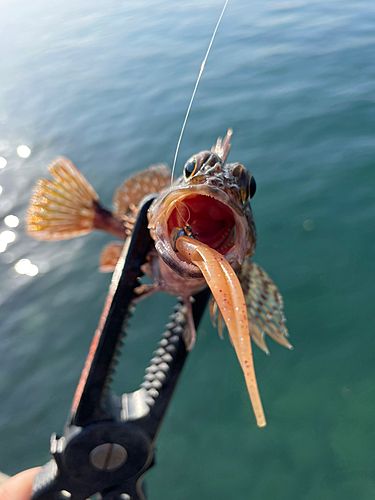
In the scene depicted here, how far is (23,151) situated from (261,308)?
20.5ft

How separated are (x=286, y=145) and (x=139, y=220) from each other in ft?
18.1

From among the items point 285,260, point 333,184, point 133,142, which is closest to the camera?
point 285,260

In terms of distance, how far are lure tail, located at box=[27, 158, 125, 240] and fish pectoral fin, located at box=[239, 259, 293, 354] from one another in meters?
1.29

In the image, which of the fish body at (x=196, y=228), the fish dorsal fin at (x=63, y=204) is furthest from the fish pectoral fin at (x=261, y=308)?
the fish dorsal fin at (x=63, y=204)

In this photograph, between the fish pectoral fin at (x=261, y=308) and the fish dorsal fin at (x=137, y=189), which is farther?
the fish dorsal fin at (x=137, y=189)

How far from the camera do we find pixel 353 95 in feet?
28.5

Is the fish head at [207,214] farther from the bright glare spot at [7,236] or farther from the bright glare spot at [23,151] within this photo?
the bright glare spot at [23,151]

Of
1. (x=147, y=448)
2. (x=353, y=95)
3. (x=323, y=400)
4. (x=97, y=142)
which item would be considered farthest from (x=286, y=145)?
(x=147, y=448)

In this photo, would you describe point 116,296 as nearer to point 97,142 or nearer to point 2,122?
point 97,142

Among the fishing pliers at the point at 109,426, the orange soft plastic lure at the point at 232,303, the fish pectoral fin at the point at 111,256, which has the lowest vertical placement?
the fish pectoral fin at the point at 111,256

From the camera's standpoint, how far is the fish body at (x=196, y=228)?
1.80 meters

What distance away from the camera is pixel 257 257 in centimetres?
571

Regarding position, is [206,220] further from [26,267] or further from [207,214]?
[26,267]

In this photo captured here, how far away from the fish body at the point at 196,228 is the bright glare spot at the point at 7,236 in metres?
2.26
